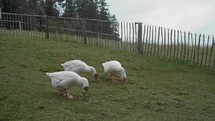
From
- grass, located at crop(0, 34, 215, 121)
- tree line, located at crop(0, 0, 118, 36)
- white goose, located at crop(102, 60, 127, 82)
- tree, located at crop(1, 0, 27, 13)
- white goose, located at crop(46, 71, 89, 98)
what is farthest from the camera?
tree line, located at crop(0, 0, 118, 36)

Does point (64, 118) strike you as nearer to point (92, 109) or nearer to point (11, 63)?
point (92, 109)

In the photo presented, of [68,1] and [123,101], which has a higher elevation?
[68,1]

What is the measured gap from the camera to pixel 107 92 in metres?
10.3

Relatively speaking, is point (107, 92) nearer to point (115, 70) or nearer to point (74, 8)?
point (115, 70)

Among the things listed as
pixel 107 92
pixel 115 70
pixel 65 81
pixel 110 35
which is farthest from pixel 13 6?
pixel 65 81

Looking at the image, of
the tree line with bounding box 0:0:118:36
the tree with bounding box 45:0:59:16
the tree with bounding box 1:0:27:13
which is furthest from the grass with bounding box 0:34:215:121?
the tree with bounding box 45:0:59:16

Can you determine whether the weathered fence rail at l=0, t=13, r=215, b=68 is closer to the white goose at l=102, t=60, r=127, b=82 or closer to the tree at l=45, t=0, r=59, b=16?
the white goose at l=102, t=60, r=127, b=82

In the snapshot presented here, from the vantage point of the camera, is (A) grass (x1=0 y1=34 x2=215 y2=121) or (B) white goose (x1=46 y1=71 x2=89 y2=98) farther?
(B) white goose (x1=46 y1=71 x2=89 y2=98)

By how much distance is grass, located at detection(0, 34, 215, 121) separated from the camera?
8289mm

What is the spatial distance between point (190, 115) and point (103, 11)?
46970 millimetres

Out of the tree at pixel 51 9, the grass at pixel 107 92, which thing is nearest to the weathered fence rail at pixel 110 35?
the grass at pixel 107 92

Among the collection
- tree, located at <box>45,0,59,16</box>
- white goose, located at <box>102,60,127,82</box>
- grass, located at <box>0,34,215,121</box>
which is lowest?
grass, located at <box>0,34,215,121</box>

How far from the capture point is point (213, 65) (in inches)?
599

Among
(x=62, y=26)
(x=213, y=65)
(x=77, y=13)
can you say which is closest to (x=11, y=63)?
(x=213, y=65)
